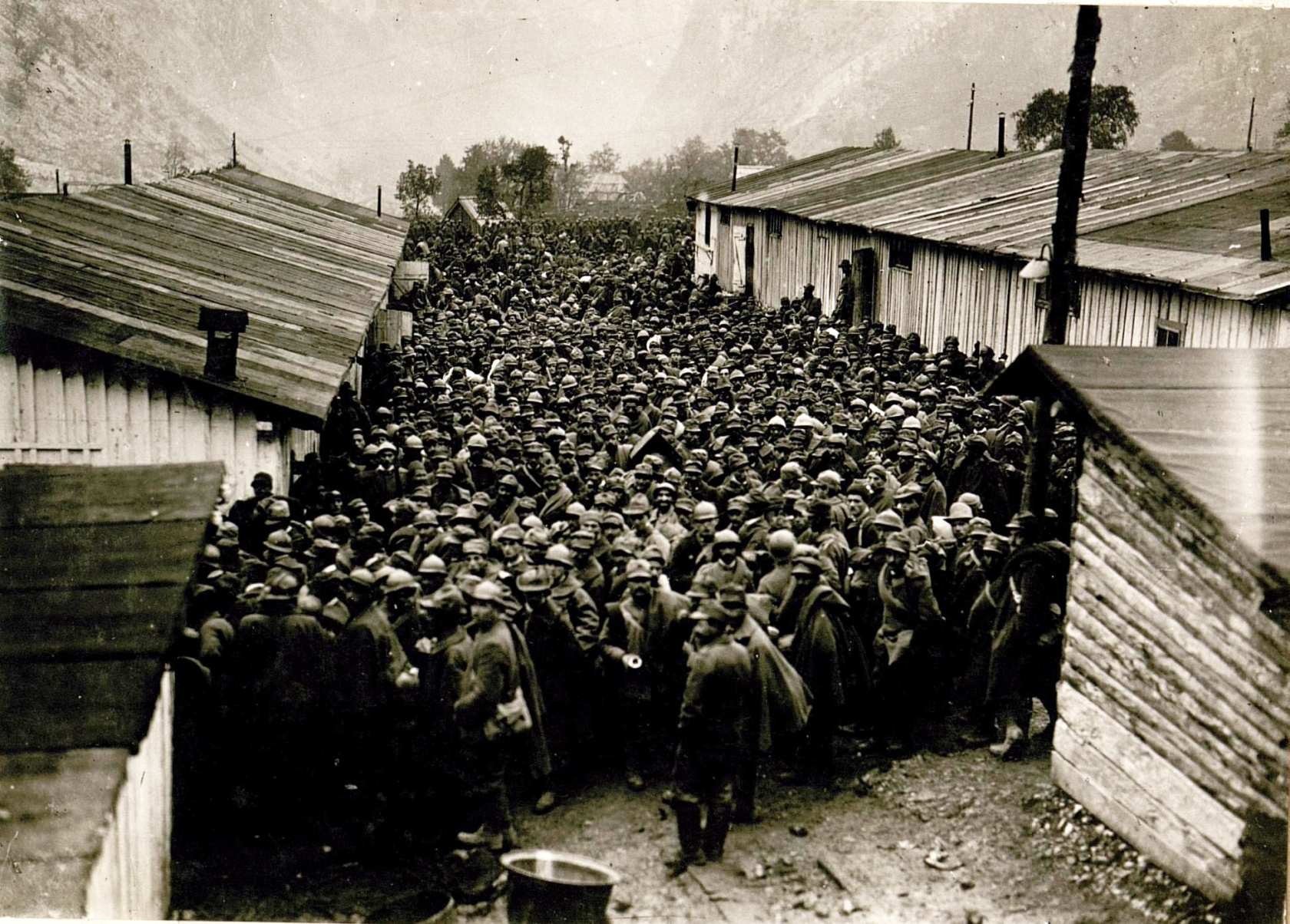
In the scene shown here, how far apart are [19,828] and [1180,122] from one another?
337ft

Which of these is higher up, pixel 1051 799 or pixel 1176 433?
pixel 1176 433

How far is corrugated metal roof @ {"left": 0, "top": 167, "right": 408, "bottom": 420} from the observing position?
10273 millimetres

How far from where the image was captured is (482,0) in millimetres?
42094

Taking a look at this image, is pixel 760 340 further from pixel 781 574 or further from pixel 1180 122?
pixel 1180 122

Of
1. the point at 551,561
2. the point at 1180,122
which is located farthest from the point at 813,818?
the point at 1180,122

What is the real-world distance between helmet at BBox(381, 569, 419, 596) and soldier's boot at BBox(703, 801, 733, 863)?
2.53m

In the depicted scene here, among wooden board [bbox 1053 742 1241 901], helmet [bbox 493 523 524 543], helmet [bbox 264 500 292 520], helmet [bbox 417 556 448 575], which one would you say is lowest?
wooden board [bbox 1053 742 1241 901]

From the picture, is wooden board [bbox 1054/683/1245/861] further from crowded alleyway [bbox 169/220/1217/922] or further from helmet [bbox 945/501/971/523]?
helmet [bbox 945/501/971/523]

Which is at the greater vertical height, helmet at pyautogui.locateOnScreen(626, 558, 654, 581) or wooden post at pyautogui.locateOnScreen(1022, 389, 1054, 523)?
wooden post at pyautogui.locateOnScreen(1022, 389, 1054, 523)

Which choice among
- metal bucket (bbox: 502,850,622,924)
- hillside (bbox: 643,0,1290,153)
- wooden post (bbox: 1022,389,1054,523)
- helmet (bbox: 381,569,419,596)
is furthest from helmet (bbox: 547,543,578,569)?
hillside (bbox: 643,0,1290,153)

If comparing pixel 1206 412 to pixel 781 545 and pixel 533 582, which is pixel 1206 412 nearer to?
pixel 781 545

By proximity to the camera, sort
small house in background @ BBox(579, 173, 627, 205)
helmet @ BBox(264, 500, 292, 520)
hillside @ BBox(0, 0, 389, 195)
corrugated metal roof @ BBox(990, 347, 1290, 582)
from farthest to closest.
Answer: hillside @ BBox(0, 0, 389, 195) < small house in background @ BBox(579, 173, 627, 205) < helmet @ BBox(264, 500, 292, 520) < corrugated metal roof @ BBox(990, 347, 1290, 582)

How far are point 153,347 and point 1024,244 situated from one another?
41.4 ft

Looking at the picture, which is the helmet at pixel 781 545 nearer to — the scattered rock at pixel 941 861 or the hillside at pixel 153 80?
the scattered rock at pixel 941 861
